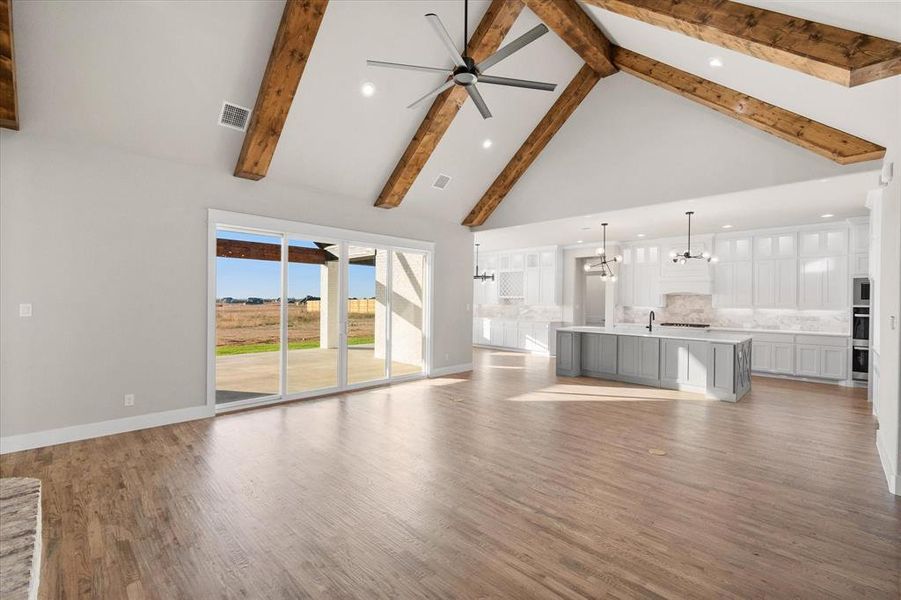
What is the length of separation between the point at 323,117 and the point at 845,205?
751 cm

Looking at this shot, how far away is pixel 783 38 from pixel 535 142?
14.0 ft

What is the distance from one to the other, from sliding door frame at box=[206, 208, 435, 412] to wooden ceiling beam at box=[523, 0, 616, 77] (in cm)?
381

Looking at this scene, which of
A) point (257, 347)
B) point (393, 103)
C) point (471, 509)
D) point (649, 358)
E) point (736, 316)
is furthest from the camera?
point (736, 316)

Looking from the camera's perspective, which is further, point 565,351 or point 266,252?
point 565,351

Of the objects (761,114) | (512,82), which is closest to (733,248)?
(761,114)

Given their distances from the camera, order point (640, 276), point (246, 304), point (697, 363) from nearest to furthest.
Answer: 1. point (246, 304)
2. point (697, 363)
3. point (640, 276)

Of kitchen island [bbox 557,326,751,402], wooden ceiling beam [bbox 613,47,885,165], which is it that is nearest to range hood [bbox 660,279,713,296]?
kitchen island [bbox 557,326,751,402]

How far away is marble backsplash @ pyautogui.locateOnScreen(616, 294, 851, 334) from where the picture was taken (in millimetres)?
7793

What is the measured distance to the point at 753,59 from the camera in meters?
3.93

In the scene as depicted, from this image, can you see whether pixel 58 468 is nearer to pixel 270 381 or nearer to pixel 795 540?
pixel 270 381

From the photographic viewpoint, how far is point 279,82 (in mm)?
4418

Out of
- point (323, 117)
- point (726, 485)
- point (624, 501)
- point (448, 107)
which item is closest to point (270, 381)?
point (323, 117)

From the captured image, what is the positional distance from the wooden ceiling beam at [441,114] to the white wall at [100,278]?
2054mm

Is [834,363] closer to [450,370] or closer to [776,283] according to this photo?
[776,283]
